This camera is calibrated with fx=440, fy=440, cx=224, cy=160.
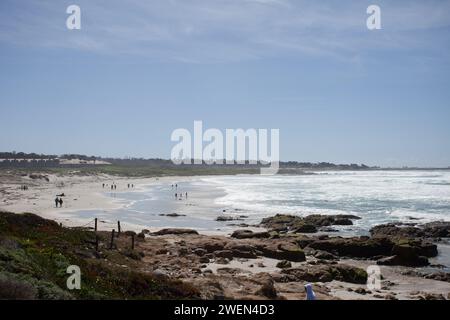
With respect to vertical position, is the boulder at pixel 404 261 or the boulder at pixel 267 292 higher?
the boulder at pixel 267 292

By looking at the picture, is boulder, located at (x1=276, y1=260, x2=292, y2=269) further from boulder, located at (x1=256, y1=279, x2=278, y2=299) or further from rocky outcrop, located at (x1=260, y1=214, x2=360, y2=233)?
rocky outcrop, located at (x1=260, y1=214, x2=360, y2=233)

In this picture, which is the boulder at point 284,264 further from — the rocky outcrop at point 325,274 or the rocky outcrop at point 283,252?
the rocky outcrop at point 283,252

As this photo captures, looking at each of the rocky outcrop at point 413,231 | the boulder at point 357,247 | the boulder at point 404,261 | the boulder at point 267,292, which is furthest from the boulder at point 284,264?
the rocky outcrop at point 413,231

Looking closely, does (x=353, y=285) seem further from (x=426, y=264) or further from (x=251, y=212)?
(x=251, y=212)

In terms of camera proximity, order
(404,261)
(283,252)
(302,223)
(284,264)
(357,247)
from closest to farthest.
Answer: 1. (284,264)
2. (404,261)
3. (283,252)
4. (357,247)
5. (302,223)

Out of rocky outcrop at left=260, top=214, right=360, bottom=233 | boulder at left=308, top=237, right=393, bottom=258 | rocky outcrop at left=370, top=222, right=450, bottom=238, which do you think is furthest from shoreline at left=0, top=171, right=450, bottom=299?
rocky outcrop at left=370, top=222, right=450, bottom=238

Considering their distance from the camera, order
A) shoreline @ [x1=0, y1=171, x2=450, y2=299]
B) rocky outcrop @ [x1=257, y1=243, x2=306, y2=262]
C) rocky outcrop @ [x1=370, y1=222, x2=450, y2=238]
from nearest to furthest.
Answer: shoreline @ [x1=0, y1=171, x2=450, y2=299] < rocky outcrop @ [x1=257, y1=243, x2=306, y2=262] < rocky outcrop @ [x1=370, y1=222, x2=450, y2=238]

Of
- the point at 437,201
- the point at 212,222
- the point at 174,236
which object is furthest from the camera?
the point at 437,201

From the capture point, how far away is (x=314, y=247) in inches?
1041

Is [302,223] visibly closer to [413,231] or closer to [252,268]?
[413,231]

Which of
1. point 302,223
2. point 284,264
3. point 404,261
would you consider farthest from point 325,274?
point 302,223

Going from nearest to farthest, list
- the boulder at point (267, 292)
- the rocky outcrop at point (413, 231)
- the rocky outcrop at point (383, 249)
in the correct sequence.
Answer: the boulder at point (267, 292) < the rocky outcrop at point (383, 249) < the rocky outcrop at point (413, 231)
